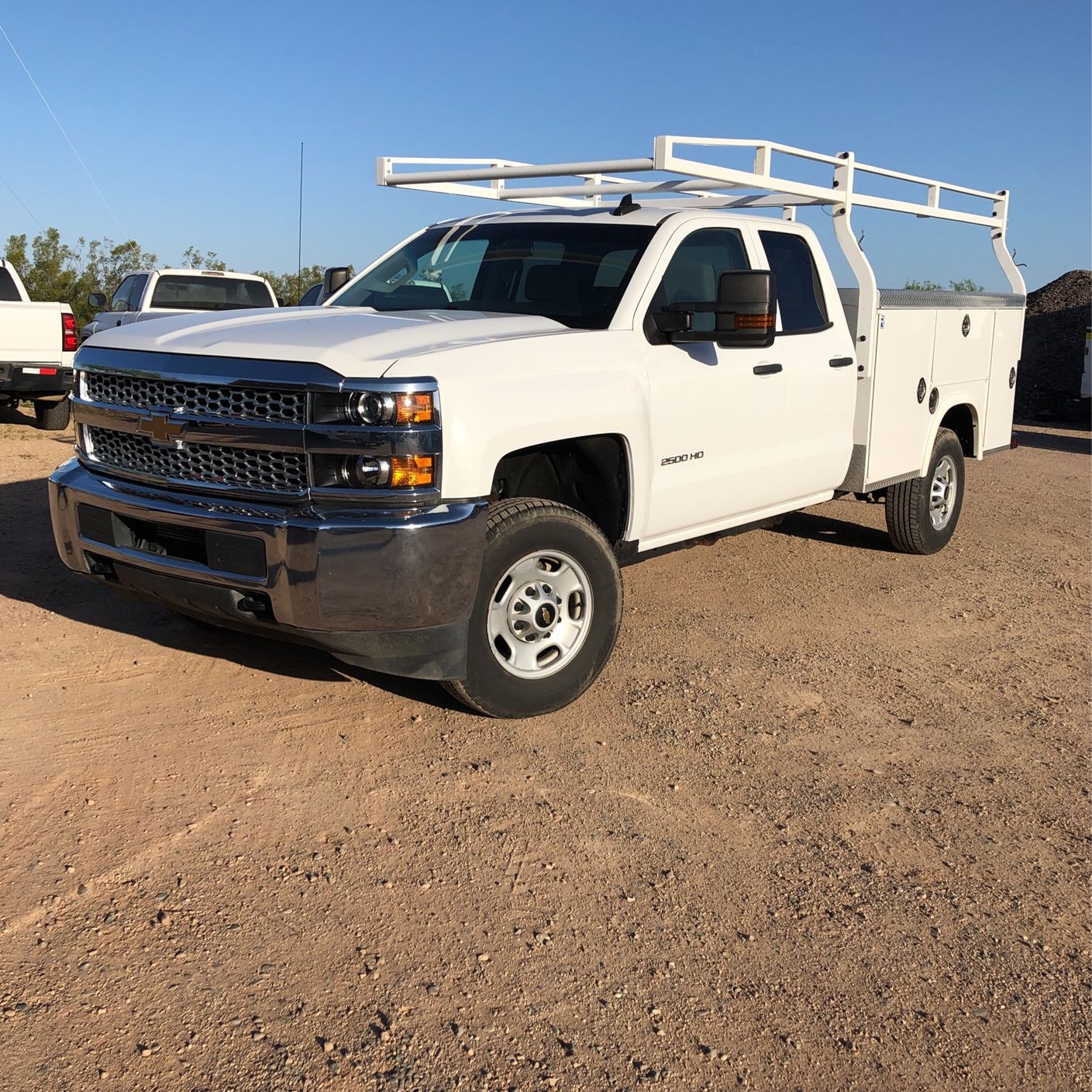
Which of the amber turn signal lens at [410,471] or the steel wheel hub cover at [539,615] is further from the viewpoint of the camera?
the steel wheel hub cover at [539,615]

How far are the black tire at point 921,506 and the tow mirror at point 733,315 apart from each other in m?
2.68

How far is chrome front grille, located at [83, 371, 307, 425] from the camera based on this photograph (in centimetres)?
399

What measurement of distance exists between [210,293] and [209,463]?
458 inches

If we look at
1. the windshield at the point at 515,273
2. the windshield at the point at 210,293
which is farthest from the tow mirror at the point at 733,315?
the windshield at the point at 210,293

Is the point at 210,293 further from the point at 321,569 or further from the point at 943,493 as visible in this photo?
the point at 321,569

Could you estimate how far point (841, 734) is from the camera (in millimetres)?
4613

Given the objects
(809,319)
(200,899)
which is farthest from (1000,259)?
(200,899)

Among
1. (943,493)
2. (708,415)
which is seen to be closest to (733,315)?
(708,415)

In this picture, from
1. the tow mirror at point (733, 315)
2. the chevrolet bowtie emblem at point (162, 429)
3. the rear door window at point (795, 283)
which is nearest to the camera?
the chevrolet bowtie emblem at point (162, 429)

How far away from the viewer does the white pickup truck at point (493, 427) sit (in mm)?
3943

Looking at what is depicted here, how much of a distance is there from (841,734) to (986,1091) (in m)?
2.07

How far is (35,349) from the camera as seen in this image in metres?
12.0

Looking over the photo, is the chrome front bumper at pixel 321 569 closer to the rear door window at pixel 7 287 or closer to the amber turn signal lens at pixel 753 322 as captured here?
the amber turn signal lens at pixel 753 322

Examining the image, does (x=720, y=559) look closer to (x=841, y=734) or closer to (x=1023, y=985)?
(x=841, y=734)
